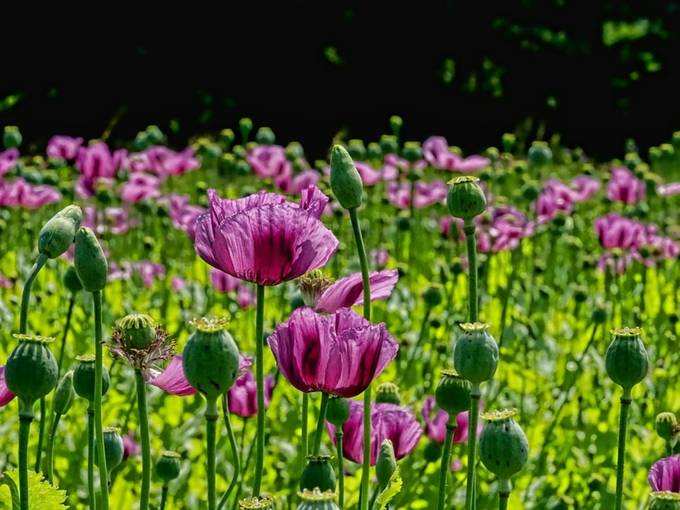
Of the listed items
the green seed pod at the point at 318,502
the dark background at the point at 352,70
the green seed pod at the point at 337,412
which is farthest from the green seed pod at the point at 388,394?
the dark background at the point at 352,70

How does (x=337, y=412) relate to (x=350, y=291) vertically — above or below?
below

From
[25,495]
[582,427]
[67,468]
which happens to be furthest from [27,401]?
[582,427]

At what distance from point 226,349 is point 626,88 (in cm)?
825

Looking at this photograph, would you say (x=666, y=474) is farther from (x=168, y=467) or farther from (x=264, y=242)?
(x=168, y=467)

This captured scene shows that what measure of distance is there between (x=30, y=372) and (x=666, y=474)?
595mm

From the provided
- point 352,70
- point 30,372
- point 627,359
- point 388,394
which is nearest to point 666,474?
point 627,359

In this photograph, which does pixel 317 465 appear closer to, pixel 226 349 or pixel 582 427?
pixel 226 349

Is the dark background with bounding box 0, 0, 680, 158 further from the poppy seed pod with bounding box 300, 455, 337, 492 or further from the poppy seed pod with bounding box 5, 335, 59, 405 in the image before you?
the poppy seed pod with bounding box 5, 335, 59, 405

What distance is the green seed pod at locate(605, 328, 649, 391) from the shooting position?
1.03 m

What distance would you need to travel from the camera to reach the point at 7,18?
8.11 m

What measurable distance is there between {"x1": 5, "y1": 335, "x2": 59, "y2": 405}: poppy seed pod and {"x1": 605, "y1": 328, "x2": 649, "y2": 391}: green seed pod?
1.62 feet

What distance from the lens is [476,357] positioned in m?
0.96

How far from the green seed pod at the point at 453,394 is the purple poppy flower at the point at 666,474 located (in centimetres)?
19

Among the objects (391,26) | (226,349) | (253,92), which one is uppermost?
(391,26)
